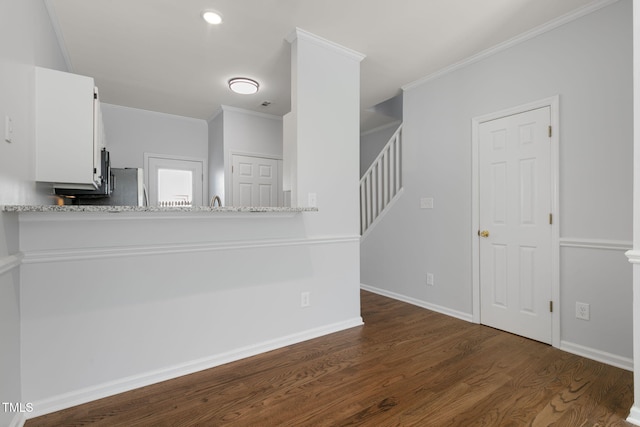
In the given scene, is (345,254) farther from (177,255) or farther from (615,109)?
(615,109)

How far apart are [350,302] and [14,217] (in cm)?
246

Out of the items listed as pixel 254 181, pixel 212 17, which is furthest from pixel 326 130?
pixel 254 181

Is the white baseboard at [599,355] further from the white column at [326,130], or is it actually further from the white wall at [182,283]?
the white column at [326,130]

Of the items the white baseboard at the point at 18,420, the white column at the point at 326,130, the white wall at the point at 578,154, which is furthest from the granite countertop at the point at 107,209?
the white wall at the point at 578,154

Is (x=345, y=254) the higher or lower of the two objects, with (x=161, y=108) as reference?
lower

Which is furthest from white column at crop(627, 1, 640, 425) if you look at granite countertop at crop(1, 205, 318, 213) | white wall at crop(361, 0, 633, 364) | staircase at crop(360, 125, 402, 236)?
staircase at crop(360, 125, 402, 236)

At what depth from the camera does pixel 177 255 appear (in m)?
2.09

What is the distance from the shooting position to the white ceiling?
7.55 feet

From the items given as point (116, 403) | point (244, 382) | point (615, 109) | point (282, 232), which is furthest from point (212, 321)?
point (615, 109)

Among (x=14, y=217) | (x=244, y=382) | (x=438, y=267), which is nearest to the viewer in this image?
(x=14, y=217)

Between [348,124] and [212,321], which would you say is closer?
[212,321]

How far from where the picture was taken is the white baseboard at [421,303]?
3.16 meters

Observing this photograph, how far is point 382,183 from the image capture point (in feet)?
14.6

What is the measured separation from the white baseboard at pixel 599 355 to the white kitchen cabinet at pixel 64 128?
12.0 feet
